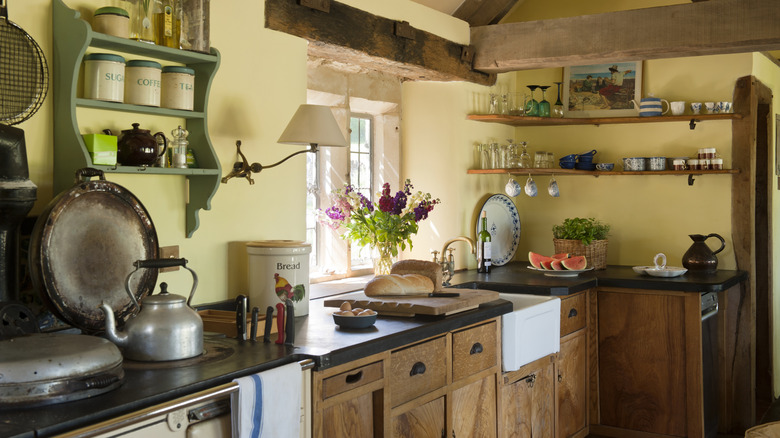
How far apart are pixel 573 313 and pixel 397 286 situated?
1288 mm

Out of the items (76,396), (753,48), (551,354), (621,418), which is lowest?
(621,418)

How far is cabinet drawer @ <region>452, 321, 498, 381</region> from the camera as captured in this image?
2928 millimetres

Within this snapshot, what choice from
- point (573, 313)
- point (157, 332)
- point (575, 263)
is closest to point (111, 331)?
point (157, 332)

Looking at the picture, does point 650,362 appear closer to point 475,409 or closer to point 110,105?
point 475,409

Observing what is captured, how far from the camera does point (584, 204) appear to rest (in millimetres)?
5055

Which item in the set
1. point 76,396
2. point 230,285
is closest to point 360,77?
point 230,285

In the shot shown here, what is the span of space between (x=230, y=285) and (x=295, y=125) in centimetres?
64

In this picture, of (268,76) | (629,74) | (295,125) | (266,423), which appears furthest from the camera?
(629,74)

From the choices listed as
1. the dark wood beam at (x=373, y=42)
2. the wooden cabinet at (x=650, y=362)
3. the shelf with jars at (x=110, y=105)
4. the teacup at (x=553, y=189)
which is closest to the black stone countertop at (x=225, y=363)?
the shelf with jars at (x=110, y=105)

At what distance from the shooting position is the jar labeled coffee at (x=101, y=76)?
89.4 inches

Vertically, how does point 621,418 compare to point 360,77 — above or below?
below

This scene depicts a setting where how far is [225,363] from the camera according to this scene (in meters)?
2.04

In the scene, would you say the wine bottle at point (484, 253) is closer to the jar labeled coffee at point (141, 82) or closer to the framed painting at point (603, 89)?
the framed painting at point (603, 89)

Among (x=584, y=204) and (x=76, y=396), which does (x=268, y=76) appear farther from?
(x=584, y=204)
